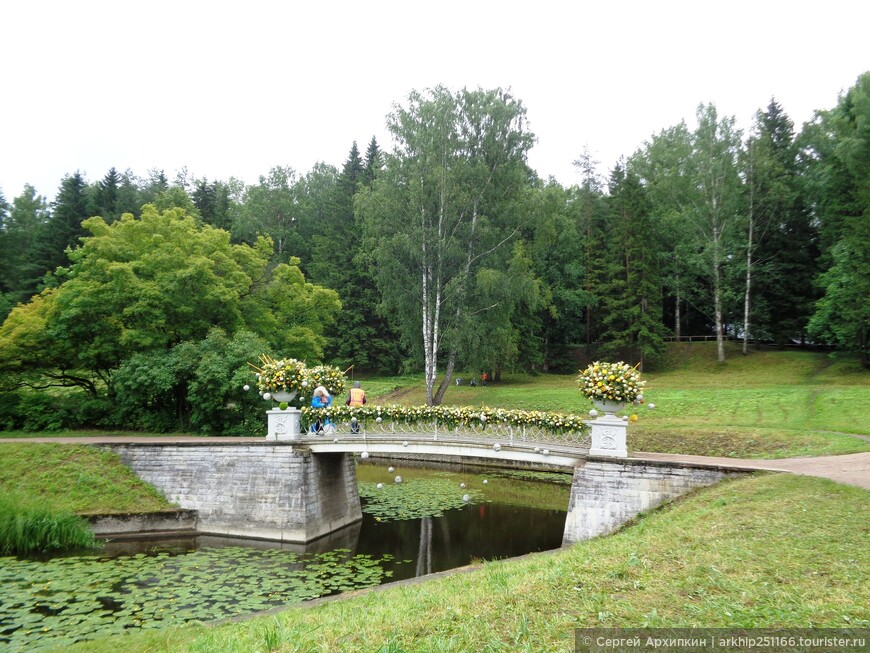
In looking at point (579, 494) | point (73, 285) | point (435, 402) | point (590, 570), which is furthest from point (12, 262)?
point (590, 570)

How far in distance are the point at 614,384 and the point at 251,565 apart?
9.04 m

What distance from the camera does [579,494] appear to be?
1248 cm

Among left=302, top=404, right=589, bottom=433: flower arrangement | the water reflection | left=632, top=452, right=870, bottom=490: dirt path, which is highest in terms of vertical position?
left=302, top=404, right=589, bottom=433: flower arrangement

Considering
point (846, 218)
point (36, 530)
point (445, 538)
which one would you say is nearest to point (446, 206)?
point (445, 538)

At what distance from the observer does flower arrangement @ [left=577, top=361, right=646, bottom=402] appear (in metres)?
12.4

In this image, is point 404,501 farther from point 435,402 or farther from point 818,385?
point 818,385

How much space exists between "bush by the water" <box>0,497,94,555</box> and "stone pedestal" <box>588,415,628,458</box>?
12.3 meters

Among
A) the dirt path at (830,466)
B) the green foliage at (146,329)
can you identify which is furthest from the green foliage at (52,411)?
the dirt path at (830,466)

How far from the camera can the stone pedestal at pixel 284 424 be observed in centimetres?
1596

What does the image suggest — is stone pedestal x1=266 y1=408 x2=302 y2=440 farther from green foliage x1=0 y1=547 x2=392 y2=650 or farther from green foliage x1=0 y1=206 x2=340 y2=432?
green foliage x1=0 y1=206 x2=340 y2=432

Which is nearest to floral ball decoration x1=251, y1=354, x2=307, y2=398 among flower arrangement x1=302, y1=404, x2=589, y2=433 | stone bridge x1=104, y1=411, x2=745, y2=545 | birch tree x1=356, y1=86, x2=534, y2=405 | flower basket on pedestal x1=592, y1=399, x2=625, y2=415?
stone bridge x1=104, y1=411, x2=745, y2=545

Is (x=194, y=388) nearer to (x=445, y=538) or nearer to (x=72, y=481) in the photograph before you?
(x=72, y=481)

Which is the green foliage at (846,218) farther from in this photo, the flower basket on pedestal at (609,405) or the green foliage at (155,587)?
the green foliage at (155,587)

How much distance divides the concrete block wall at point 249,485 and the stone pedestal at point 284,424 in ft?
1.90
